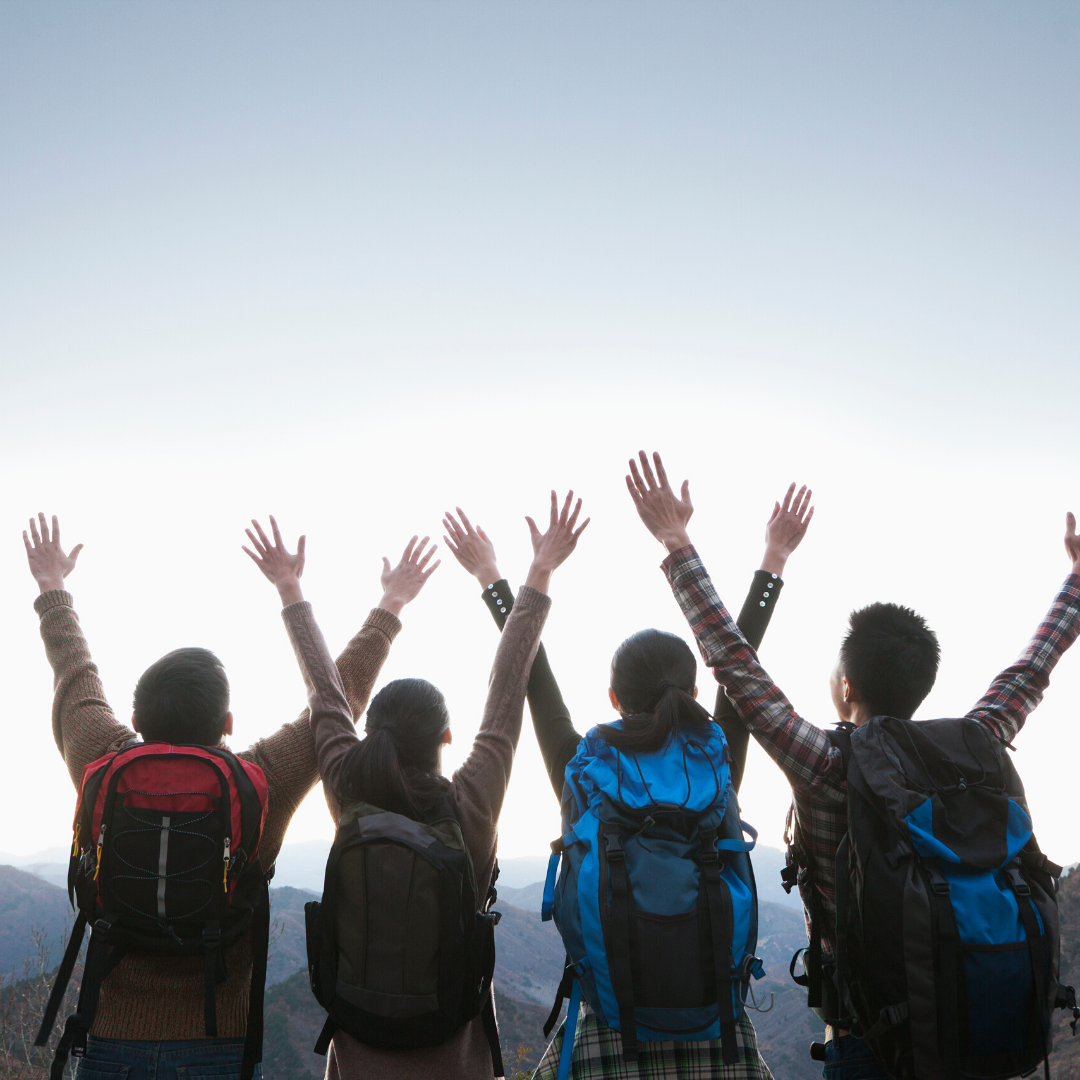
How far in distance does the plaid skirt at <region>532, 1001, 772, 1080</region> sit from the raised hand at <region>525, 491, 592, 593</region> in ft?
5.51

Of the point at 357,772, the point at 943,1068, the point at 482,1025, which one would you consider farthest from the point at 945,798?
the point at 357,772

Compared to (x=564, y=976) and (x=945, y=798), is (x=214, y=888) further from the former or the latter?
(x=945, y=798)

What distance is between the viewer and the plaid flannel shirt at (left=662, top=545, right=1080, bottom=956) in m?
2.79

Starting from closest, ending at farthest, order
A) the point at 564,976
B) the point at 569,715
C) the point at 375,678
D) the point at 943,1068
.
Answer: the point at 943,1068, the point at 564,976, the point at 569,715, the point at 375,678

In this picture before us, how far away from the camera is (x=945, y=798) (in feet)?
8.59

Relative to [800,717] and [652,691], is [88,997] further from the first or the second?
[800,717]

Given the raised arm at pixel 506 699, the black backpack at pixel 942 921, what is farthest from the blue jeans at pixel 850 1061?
the raised arm at pixel 506 699

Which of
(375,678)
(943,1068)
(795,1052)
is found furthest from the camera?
(795,1052)

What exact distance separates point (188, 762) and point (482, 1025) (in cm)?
138

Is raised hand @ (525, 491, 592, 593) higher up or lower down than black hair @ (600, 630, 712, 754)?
higher up

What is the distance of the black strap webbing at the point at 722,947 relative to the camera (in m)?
2.41

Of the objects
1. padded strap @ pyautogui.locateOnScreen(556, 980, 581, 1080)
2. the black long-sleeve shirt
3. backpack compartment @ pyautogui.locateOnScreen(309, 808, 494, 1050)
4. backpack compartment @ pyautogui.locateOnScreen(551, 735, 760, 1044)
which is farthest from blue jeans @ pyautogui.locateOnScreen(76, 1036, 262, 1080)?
the black long-sleeve shirt

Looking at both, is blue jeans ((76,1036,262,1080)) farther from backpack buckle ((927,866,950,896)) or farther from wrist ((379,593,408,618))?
backpack buckle ((927,866,950,896))

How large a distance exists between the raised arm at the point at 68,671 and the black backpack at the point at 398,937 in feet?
3.89
